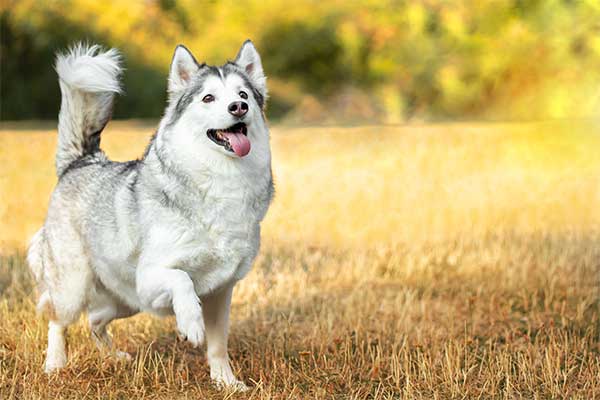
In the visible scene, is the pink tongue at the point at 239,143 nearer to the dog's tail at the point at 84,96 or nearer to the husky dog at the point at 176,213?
the husky dog at the point at 176,213

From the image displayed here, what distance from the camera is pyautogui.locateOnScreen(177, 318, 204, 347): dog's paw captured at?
12.8ft

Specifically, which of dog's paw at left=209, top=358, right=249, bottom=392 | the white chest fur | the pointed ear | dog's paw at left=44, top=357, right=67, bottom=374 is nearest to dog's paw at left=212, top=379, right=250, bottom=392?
dog's paw at left=209, top=358, right=249, bottom=392

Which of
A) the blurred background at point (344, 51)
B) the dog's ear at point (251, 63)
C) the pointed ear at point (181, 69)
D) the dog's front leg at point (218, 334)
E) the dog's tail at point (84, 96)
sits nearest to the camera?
the pointed ear at point (181, 69)

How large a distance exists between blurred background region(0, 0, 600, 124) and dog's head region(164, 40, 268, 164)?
48.9ft

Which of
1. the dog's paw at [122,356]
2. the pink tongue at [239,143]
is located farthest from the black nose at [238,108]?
the dog's paw at [122,356]

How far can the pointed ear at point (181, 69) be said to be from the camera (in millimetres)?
4344

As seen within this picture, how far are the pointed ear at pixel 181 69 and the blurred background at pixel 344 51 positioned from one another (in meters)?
14.9

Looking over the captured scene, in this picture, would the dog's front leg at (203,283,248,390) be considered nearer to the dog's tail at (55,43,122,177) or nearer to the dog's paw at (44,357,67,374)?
the dog's paw at (44,357,67,374)

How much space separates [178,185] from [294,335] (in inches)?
63.3

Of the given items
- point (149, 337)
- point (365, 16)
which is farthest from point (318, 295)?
point (365, 16)

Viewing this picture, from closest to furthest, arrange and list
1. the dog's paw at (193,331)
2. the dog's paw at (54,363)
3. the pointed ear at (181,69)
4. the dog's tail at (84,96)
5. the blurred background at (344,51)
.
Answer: the dog's paw at (193,331) < the pointed ear at (181,69) < the dog's paw at (54,363) < the dog's tail at (84,96) < the blurred background at (344,51)

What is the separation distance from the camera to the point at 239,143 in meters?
4.06

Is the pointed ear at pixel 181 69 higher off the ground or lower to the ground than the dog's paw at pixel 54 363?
higher

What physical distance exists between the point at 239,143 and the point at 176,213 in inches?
18.9
